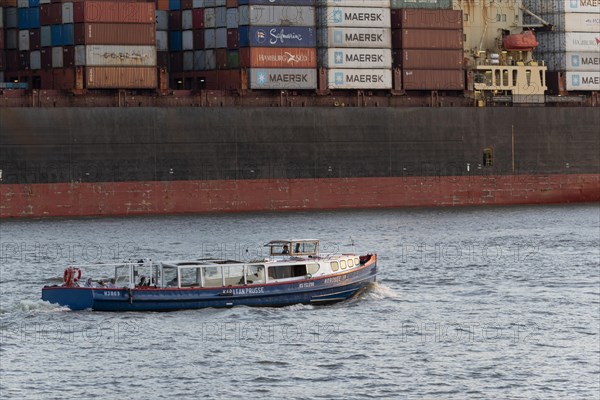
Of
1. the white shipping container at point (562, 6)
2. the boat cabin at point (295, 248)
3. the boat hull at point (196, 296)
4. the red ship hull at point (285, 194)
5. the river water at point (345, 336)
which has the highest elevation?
the white shipping container at point (562, 6)

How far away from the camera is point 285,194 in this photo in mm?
85688

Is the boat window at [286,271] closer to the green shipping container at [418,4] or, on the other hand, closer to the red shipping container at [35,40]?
the red shipping container at [35,40]

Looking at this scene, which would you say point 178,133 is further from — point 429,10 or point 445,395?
point 445,395

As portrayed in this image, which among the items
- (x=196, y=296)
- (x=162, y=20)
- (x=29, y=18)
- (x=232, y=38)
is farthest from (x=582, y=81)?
(x=196, y=296)

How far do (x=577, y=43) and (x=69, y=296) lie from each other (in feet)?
182

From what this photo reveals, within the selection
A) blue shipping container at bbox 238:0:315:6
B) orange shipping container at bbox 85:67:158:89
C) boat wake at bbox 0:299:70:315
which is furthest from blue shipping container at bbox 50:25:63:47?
boat wake at bbox 0:299:70:315

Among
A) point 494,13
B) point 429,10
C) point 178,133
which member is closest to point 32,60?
point 178,133

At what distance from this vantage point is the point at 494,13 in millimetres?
95562

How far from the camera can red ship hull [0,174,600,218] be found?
263 ft

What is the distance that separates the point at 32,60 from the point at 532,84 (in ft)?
102

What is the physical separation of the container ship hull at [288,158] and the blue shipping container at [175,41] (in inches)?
211

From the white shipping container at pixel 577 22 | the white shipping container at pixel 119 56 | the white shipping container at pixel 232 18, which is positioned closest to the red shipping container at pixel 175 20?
the white shipping container at pixel 232 18

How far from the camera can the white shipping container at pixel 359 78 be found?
284 ft

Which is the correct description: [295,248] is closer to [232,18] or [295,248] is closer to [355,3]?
[232,18]
